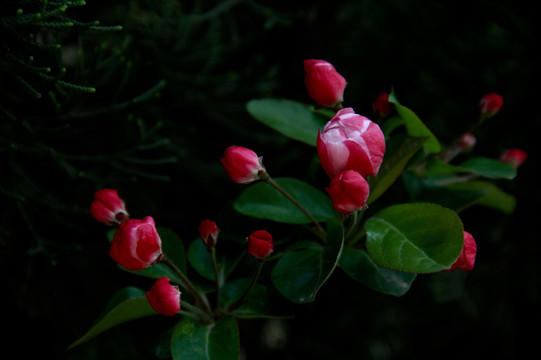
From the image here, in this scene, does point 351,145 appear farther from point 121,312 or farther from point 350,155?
point 121,312

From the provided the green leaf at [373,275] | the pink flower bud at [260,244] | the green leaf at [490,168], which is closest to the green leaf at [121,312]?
the pink flower bud at [260,244]

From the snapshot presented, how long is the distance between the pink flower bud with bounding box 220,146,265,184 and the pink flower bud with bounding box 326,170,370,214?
0.11m

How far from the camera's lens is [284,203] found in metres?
0.69

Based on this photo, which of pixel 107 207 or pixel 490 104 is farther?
pixel 490 104

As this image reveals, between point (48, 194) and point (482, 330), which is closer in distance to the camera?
point (48, 194)

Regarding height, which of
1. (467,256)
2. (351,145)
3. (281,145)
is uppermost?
(351,145)

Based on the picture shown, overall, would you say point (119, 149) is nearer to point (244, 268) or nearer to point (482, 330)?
point (244, 268)

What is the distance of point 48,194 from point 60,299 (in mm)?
202

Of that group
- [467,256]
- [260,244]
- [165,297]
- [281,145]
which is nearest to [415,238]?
[467,256]

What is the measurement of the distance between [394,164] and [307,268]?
0.17 meters

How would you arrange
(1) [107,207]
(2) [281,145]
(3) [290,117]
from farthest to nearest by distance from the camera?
(2) [281,145] → (3) [290,117] → (1) [107,207]

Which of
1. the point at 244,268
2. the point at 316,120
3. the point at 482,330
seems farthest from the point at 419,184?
the point at 482,330

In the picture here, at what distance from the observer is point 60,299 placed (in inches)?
35.6

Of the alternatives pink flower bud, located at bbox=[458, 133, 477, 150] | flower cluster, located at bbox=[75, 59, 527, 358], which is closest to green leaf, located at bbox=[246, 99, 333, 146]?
flower cluster, located at bbox=[75, 59, 527, 358]
